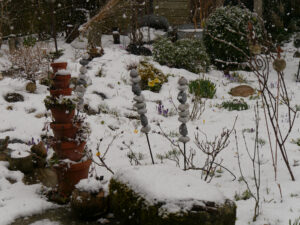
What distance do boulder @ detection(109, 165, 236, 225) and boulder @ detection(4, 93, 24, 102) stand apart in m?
3.42

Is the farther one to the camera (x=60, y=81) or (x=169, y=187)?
(x=60, y=81)

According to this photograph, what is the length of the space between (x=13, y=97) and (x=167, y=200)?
4.05 metres

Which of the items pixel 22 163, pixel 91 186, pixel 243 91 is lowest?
pixel 243 91

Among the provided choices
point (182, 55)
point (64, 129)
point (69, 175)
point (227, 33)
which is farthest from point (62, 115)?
point (227, 33)

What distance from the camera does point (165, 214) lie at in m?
2.21

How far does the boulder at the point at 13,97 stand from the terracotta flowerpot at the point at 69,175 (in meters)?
2.81

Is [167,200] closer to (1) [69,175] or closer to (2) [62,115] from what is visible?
(1) [69,175]

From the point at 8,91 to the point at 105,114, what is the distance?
5.33 feet

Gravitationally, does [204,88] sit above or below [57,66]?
below

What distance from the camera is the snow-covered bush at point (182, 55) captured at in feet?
26.9

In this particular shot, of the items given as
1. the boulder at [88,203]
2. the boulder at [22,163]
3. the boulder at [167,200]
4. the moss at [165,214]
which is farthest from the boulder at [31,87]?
the moss at [165,214]

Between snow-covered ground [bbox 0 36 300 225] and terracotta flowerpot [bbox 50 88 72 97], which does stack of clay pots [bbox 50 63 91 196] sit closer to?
terracotta flowerpot [bbox 50 88 72 97]

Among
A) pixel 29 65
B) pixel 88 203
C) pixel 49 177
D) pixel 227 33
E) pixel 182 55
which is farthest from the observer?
pixel 227 33

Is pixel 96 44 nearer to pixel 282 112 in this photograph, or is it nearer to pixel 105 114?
pixel 105 114
